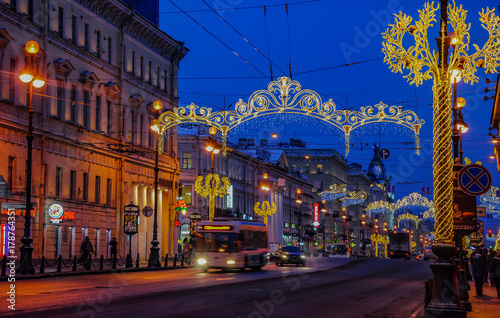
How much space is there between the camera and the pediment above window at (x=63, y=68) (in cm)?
4646

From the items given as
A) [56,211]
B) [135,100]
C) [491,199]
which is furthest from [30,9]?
[491,199]

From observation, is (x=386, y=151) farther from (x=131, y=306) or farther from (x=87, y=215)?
(x=131, y=306)

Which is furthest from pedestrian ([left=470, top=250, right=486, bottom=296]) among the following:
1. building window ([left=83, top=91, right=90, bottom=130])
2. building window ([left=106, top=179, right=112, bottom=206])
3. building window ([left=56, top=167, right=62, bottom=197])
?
building window ([left=106, top=179, right=112, bottom=206])

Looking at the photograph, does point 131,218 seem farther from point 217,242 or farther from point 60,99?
point 60,99

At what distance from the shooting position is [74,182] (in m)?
48.6

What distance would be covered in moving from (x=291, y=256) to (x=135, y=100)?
16070 mm

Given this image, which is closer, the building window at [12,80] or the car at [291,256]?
the building window at [12,80]

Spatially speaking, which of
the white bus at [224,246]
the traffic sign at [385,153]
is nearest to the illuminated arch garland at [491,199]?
the traffic sign at [385,153]

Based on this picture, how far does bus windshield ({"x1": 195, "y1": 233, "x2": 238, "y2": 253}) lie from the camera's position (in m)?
42.1

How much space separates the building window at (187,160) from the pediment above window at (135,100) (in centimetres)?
2202

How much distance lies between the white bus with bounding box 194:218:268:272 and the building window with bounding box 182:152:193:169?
36.8 m

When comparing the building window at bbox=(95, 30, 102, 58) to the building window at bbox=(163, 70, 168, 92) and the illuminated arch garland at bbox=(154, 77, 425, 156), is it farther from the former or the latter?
the illuminated arch garland at bbox=(154, 77, 425, 156)

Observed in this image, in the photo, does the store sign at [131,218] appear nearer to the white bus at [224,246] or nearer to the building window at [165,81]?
the white bus at [224,246]

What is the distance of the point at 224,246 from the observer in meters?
42.1
